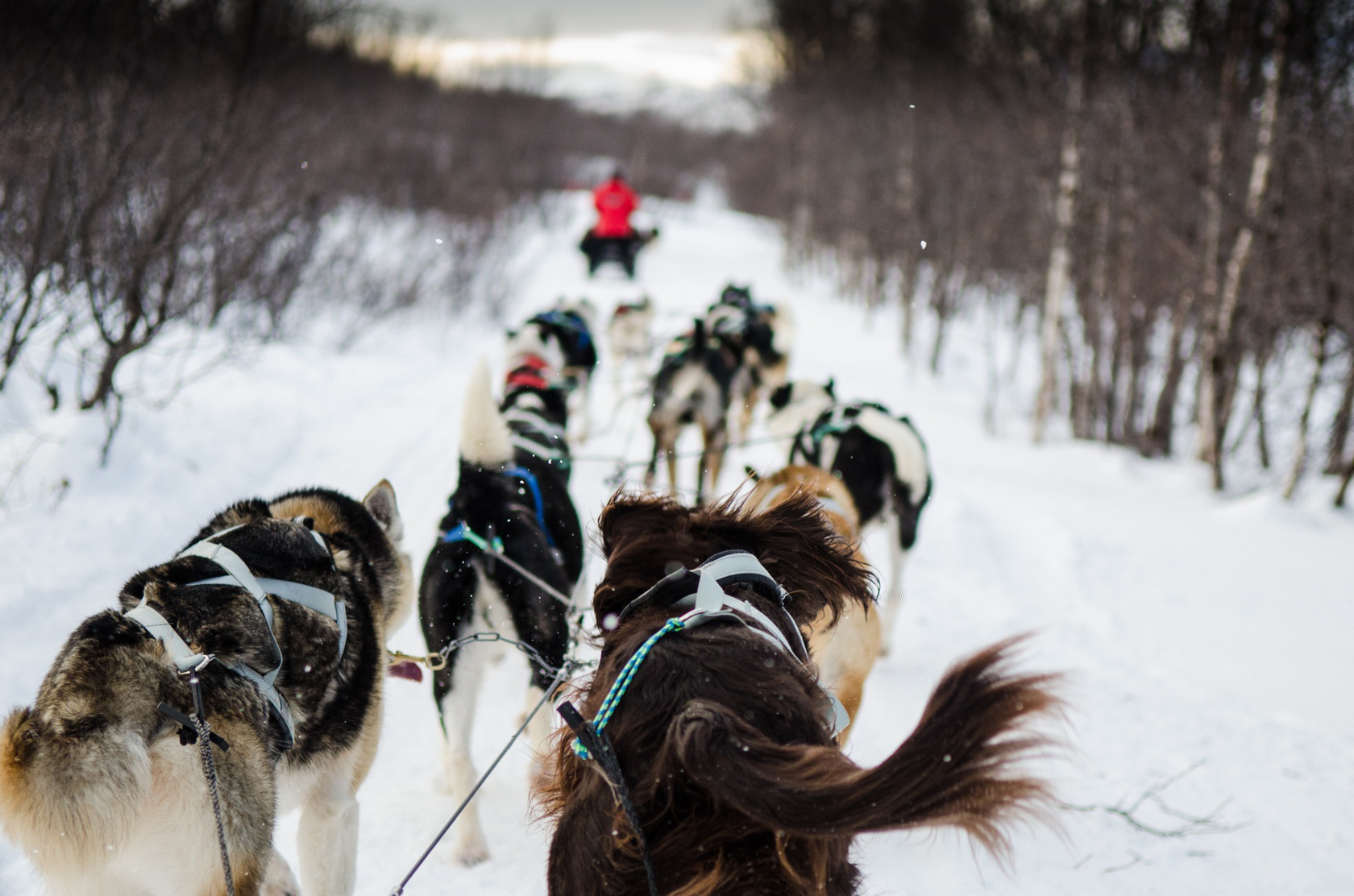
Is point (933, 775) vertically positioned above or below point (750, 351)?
below

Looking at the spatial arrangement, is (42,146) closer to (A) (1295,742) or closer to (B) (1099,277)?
→ (A) (1295,742)

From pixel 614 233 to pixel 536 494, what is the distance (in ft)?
49.5

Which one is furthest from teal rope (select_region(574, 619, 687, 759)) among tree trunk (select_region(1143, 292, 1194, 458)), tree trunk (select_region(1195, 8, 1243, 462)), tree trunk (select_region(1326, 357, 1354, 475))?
tree trunk (select_region(1143, 292, 1194, 458))

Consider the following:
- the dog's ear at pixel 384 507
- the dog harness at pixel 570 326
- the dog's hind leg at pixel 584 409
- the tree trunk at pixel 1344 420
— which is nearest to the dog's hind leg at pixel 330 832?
the dog's ear at pixel 384 507

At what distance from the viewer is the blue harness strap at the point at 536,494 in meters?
2.89

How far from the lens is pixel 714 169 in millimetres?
54656

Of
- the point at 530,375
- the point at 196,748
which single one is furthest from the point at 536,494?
the point at 530,375

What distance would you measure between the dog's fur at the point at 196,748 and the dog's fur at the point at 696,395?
3687 mm

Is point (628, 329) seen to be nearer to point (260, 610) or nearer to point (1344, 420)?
point (1344, 420)

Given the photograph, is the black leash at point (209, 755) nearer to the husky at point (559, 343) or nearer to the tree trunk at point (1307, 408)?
the husky at point (559, 343)

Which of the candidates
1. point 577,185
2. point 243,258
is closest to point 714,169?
point 577,185

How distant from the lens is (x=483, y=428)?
278cm

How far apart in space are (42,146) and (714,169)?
53.5 m

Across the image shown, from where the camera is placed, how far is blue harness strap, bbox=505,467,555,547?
289 centimetres
